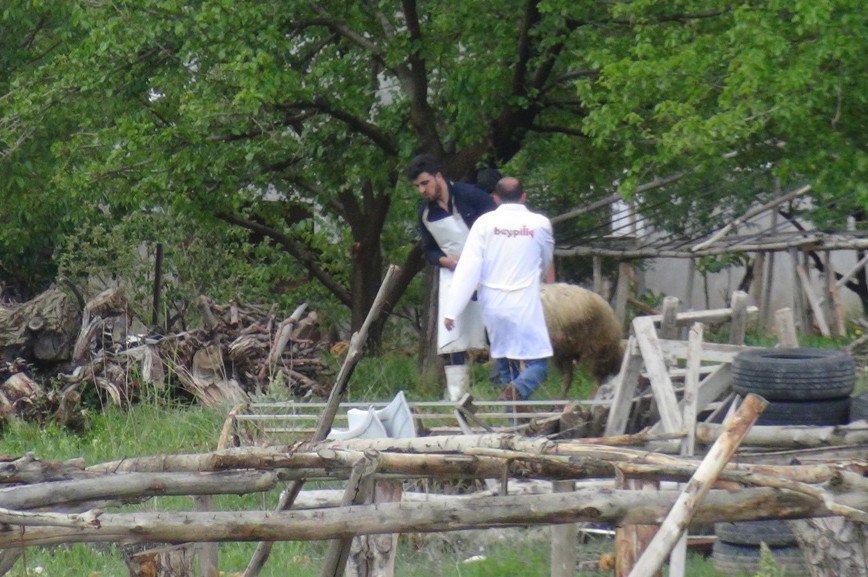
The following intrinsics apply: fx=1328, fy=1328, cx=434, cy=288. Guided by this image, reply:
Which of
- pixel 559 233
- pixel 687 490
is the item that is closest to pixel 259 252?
pixel 559 233

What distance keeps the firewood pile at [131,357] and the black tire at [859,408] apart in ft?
16.0

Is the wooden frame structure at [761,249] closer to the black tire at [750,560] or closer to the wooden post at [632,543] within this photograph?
the black tire at [750,560]

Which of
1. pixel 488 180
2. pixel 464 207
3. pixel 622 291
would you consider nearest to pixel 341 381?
pixel 464 207

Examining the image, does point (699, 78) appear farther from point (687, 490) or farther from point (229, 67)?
point (687, 490)

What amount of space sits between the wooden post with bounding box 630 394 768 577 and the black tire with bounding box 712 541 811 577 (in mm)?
2577

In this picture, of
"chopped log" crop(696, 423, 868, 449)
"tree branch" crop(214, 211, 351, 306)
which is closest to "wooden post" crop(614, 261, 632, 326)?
"tree branch" crop(214, 211, 351, 306)

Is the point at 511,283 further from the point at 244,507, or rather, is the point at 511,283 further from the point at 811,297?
the point at 811,297

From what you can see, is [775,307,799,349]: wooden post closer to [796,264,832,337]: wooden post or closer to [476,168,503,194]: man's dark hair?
[476,168,503,194]: man's dark hair

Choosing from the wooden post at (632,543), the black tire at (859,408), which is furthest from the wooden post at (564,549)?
the black tire at (859,408)

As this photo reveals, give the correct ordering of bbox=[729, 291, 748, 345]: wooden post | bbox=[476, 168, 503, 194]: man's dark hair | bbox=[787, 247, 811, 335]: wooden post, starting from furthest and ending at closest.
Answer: bbox=[787, 247, 811, 335]: wooden post
bbox=[476, 168, 503, 194]: man's dark hair
bbox=[729, 291, 748, 345]: wooden post

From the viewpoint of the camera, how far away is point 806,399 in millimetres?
6723

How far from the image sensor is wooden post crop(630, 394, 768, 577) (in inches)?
139

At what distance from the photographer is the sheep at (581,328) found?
32.8 feet

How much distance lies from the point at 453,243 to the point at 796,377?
3.42m
